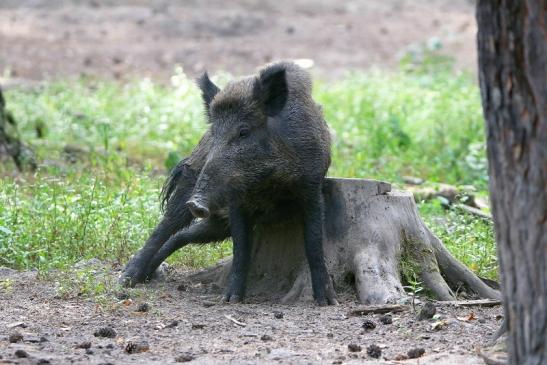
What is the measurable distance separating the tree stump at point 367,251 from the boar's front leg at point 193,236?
42 cm

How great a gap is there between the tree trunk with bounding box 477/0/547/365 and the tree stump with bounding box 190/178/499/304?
2.63 metres

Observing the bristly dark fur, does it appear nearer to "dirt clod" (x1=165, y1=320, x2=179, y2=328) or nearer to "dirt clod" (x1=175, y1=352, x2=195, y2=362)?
"dirt clod" (x1=165, y1=320, x2=179, y2=328)

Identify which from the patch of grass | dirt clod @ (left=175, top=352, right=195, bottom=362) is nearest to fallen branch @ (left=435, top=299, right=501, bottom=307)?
the patch of grass

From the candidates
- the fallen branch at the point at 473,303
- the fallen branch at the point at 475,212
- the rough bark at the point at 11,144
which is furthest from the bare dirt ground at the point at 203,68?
the rough bark at the point at 11,144

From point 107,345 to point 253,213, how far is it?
1.80m

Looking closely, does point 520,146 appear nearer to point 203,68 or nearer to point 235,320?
point 235,320

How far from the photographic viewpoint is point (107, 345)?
221 inches

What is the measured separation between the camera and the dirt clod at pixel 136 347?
5500 millimetres

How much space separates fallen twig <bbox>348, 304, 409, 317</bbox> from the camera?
252 inches

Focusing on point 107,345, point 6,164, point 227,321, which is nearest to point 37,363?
point 107,345

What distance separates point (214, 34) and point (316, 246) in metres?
13.6

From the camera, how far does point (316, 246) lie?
6.93 m

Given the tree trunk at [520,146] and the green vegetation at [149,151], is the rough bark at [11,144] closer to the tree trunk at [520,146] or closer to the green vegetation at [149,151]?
the green vegetation at [149,151]

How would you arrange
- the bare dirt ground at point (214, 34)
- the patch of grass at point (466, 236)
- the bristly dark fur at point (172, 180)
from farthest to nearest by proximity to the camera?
the bare dirt ground at point (214, 34), the patch of grass at point (466, 236), the bristly dark fur at point (172, 180)
